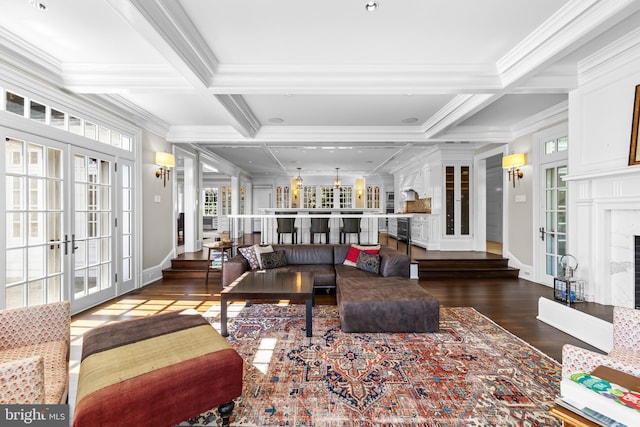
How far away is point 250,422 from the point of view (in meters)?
1.82

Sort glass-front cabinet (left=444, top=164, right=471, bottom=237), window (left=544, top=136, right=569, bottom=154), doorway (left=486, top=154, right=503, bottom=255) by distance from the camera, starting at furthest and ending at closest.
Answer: doorway (left=486, top=154, right=503, bottom=255)
glass-front cabinet (left=444, top=164, right=471, bottom=237)
window (left=544, top=136, right=569, bottom=154)

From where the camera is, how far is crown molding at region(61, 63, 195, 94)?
131 inches

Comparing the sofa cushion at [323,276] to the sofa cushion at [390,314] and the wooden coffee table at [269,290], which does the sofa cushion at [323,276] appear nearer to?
the wooden coffee table at [269,290]

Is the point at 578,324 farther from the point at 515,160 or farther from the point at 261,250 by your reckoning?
the point at 261,250

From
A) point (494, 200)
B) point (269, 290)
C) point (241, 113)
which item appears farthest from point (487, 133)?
point (269, 290)

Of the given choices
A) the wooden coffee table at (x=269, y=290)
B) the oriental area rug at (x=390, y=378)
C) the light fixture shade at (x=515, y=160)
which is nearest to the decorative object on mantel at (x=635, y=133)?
the oriental area rug at (x=390, y=378)

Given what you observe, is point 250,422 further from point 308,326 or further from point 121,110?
point 121,110

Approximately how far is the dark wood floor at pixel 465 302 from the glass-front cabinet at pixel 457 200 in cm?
199

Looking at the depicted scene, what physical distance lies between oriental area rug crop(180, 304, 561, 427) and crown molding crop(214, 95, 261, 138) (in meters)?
2.83

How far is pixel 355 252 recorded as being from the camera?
4.77 meters

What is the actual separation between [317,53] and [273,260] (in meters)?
2.97

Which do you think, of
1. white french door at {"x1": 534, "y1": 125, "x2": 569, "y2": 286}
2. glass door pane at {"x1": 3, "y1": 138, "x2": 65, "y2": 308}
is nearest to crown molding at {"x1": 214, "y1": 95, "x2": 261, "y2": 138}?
glass door pane at {"x1": 3, "y1": 138, "x2": 65, "y2": 308}

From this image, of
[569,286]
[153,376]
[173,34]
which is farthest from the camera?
[569,286]

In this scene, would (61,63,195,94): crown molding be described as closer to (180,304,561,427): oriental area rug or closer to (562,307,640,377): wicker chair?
(180,304,561,427): oriental area rug
